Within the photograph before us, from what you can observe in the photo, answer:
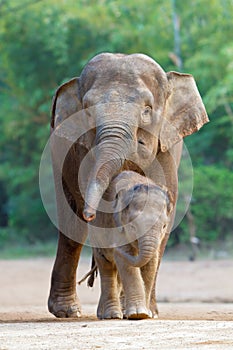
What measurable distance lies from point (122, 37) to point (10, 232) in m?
6.35

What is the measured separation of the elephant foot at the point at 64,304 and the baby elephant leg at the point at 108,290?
84.2 inches

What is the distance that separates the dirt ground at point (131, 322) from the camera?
7.72 m

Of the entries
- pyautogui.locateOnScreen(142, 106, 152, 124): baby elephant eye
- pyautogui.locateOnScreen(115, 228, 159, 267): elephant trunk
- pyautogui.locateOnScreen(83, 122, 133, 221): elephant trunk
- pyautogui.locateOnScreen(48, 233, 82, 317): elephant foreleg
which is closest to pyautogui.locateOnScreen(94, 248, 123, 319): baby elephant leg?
pyautogui.locateOnScreen(83, 122, 133, 221): elephant trunk

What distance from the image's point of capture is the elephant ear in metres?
11.3

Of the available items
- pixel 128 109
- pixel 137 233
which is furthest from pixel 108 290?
pixel 128 109

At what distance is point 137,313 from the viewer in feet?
30.7

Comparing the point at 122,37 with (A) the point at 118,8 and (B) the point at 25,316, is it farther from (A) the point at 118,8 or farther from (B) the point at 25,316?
(B) the point at 25,316

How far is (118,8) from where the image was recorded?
2975 centimetres

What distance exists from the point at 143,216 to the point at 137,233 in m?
0.16

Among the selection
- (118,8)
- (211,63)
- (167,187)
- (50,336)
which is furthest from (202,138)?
(50,336)

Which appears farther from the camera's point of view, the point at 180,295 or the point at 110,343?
the point at 180,295

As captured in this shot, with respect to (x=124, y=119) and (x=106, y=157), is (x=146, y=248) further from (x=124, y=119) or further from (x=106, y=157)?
(x=124, y=119)

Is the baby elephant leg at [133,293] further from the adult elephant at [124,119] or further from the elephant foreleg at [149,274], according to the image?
the adult elephant at [124,119]

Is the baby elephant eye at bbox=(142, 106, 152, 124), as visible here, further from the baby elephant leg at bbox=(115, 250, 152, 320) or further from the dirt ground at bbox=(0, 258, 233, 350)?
the dirt ground at bbox=(0, 258, 233, 350)
